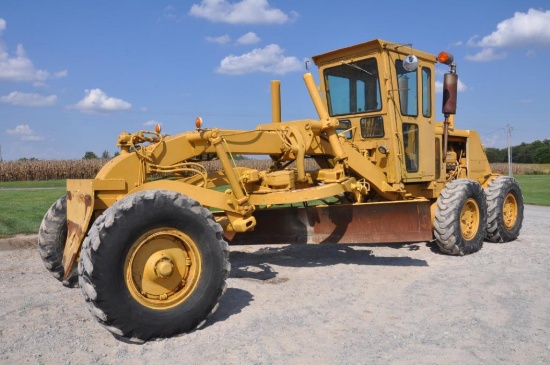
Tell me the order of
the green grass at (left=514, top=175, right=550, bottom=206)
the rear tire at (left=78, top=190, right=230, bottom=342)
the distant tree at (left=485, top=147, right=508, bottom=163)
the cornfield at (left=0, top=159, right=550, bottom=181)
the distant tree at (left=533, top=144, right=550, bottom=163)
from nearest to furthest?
the rear tire at (left=78, top=190, right=230, bottom=342) < the green grass at (left=514, top=175, right=550, bottom=206) < the cornfield at (left=0, top=159, right=550, bottom=181) < the distant tree at (left=533, top=144, right=550, bottom=163) < the distant tree at (left=485, top=147, right=508, bottom=163)

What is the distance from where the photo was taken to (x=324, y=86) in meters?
8.30

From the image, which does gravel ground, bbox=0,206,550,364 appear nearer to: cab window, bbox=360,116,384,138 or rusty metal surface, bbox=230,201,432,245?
rusty metal surface, bbox=230,201,432,245

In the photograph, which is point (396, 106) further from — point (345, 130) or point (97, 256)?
point (97, 256)

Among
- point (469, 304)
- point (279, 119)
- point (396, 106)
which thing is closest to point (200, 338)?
point (469, 304)

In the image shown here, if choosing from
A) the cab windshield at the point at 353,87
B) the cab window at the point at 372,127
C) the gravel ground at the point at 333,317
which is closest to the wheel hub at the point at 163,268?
the gravel ground at the point at 333,317

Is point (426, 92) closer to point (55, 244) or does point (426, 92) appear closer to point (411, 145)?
point (411, 145)

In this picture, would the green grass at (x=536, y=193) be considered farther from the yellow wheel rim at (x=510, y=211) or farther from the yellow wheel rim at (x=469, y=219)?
the yellow wheel rim at (x=469, y=219)

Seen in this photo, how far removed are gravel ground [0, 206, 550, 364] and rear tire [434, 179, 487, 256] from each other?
10.2 inches

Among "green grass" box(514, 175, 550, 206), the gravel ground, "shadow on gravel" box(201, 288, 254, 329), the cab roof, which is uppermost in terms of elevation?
the cab roof

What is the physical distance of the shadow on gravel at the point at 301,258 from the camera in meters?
7.11

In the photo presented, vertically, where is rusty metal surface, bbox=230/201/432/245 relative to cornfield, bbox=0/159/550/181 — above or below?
below

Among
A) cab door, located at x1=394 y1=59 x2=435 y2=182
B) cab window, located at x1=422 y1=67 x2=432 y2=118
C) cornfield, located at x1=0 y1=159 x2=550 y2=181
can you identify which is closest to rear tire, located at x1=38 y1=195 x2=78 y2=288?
cab door, located at x1=394 y1=59 x2=435 y2=182

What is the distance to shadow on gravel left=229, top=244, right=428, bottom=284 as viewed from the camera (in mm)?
7113

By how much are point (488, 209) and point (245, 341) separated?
6.28 metres
